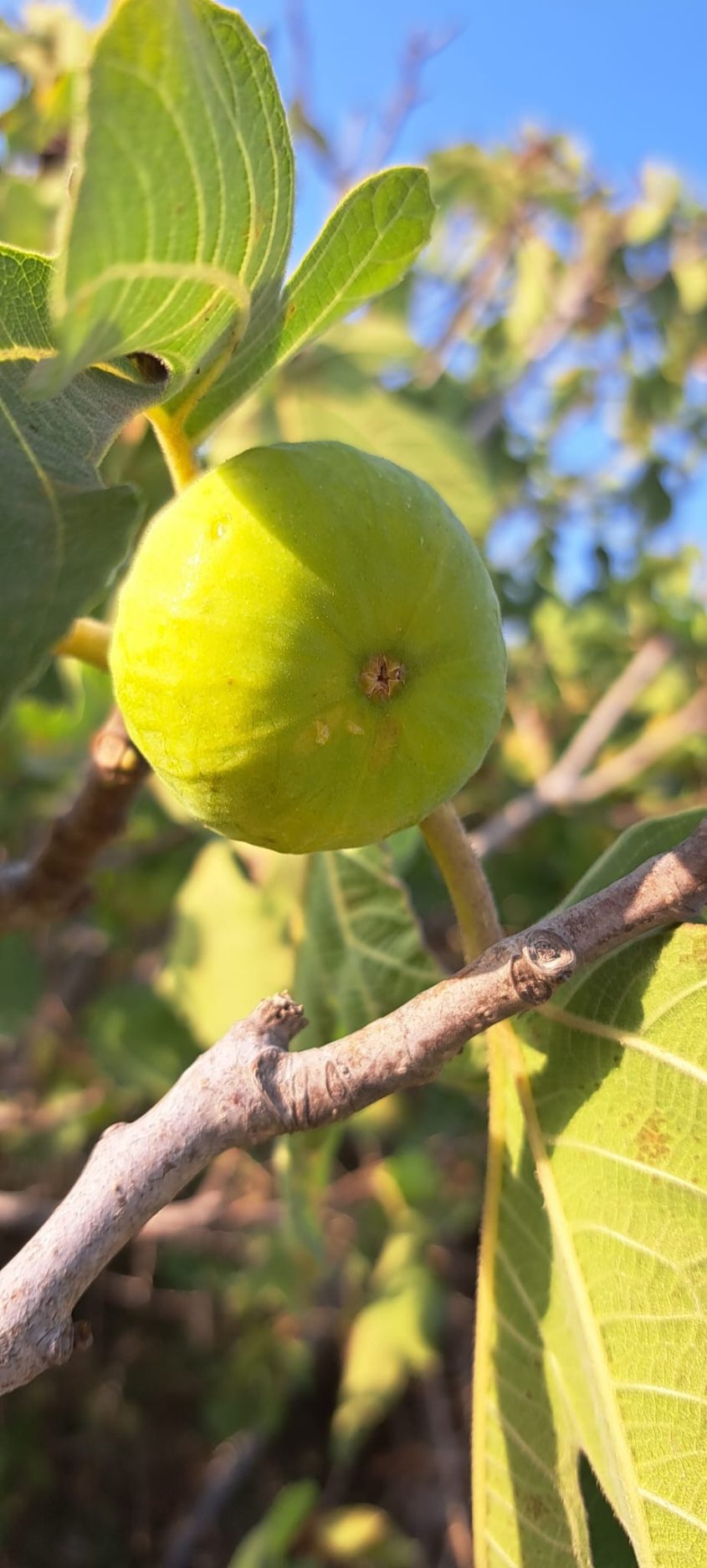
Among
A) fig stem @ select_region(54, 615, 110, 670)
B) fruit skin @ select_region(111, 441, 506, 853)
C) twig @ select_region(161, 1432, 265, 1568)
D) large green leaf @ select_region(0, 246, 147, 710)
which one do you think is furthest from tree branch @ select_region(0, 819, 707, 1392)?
twig @ select_region(161, 1432, 265, 1568)

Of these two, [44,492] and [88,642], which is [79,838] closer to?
[88,642]

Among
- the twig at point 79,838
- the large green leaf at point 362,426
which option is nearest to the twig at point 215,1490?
the twig at point 79,838

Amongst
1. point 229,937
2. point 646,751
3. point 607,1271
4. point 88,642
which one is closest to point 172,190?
point 88,642

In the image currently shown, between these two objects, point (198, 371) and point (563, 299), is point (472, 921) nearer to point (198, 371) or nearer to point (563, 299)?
point (198, 371)

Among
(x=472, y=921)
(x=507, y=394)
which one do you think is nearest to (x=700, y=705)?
(x=507, y=394)

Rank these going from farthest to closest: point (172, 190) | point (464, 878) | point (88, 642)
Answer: point (88, 642) < point (464, 878) < point (172, 190)
